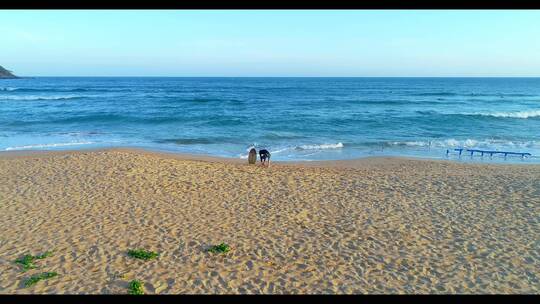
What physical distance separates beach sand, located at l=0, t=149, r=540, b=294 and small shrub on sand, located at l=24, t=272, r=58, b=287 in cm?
9

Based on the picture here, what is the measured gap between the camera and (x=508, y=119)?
1181 inches

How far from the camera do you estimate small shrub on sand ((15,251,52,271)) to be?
581 centimetres

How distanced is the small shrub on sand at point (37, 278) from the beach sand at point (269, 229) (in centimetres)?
9

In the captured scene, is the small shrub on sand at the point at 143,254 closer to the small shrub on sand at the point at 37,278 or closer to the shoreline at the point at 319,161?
the small shrub on sand at the point at 37,278

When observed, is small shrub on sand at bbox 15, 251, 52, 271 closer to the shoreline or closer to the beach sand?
the beach sand

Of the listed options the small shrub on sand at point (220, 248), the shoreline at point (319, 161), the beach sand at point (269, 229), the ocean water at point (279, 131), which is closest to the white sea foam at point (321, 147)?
the ocean water at point (279, 131)

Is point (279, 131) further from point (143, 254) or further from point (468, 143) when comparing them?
point (143, 254)

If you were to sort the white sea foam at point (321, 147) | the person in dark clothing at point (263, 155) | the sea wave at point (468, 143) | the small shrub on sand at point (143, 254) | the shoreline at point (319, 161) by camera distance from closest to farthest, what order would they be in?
the small shrub on sand at point (143, 254) < the person in dark clothing at point (263, 155) < the shoreline at point (319, 161) < the white sea foam at point (321, 147) < the sea wave at point (468, 143)

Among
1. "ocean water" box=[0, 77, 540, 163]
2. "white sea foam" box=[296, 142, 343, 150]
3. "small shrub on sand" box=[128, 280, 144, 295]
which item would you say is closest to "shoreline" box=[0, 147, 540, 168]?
"ocean water" box=[0, 77, 540, 163]

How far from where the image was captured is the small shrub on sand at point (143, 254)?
245 inches

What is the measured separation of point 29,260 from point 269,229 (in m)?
4.01

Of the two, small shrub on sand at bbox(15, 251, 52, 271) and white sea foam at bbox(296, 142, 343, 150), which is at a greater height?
small shrub on sand at bbox(15, 251, 52, 271)
